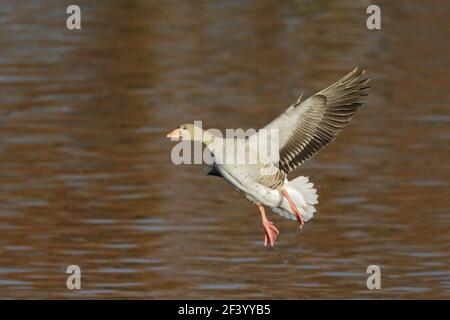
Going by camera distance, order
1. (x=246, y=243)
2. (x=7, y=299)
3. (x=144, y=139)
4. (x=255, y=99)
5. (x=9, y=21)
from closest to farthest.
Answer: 1. (x=7, y=299)
2. (x=246, y=243)
3. (x=144, y=139)
4. (x=255, y=99)
5. (x=9, y=21)

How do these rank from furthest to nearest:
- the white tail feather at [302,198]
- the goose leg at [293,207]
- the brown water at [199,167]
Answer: the brown water at [199,167]
the white tail feather at [302,198]
the goose leg at [293,207]

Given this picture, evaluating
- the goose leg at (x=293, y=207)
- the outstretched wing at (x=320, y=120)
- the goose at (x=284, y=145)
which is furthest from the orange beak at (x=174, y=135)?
the goose leg at (x=293, y=207)

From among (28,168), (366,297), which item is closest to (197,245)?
(366,297)

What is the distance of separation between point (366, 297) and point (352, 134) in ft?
20.3

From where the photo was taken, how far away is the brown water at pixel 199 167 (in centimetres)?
1285

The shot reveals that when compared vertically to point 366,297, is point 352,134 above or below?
above

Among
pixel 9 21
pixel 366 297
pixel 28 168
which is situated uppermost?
pixel 9 21

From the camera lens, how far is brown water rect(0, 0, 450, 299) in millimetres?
12852

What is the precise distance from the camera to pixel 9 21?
26359mm

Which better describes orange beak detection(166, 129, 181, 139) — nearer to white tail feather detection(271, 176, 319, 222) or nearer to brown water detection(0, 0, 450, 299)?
white tail feather detection(271, 176, 319, 222)

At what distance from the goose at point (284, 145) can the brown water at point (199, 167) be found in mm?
Result: 1959

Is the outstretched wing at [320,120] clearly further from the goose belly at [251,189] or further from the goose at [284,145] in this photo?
the goose belly at [251,189]

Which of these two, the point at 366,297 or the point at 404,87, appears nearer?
the point at 366,297

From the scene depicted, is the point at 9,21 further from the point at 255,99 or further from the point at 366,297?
the point at 366,297
